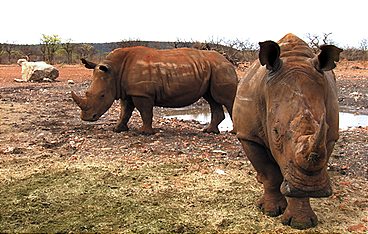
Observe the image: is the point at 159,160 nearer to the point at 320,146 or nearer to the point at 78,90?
the point at 320,146

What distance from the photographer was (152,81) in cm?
936

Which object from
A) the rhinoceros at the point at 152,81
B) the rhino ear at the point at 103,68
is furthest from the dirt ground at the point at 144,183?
the rhino ear at the point at 103,68

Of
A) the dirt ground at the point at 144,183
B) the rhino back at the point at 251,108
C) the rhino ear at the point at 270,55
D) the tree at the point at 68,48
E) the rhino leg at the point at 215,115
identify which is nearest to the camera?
the rhino ear at the point at 270,55

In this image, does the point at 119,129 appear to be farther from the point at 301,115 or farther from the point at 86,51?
the point at 86,51

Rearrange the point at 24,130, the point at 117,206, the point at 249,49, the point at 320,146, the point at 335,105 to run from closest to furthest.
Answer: the point at 320,146
the point at 335,105
the point at 117,206
the point at 24,130
the point at 249,49

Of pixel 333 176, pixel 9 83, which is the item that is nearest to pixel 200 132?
pixel 333 176

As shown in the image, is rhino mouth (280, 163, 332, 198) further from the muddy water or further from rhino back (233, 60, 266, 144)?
the muddy water

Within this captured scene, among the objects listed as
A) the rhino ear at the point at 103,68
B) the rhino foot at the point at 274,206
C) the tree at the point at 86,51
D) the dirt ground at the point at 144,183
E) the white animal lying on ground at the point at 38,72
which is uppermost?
the rhino ear at the point at 103,68

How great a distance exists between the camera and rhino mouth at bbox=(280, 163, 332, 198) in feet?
12.5

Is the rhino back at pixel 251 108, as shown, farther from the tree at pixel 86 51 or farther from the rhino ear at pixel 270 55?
the tree at pixel 86 51

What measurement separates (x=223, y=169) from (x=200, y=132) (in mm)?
3490

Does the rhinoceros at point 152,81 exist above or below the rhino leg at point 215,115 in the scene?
above

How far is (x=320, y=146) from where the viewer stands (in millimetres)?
3535

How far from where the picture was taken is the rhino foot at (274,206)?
5.03m
